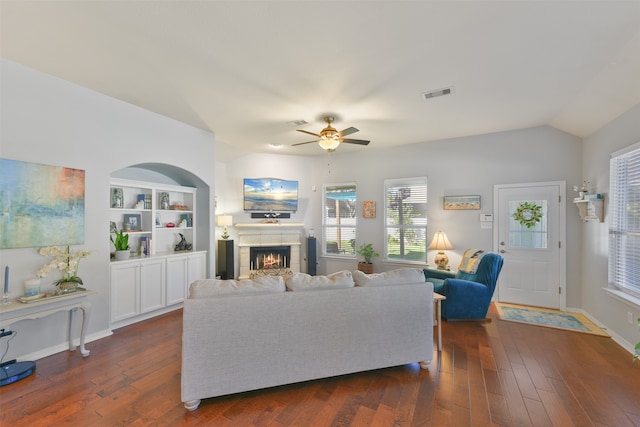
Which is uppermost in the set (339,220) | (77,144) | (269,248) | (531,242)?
(77,144)

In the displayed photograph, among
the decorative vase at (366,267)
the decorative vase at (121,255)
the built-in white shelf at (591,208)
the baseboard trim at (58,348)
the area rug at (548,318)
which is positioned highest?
the built-in white shelf at (591,208)

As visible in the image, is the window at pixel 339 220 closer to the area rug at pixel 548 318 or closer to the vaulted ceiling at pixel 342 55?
the vaulted ceiling at pixel 342 55

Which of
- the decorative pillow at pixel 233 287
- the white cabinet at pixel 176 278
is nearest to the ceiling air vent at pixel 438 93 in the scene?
the decorative pillow at pixel 233 287

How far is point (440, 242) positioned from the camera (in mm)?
4781

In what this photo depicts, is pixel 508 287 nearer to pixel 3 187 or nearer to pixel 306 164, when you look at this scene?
pixel 306 164

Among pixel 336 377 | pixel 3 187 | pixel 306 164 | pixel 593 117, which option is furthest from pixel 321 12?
pixel 306 164

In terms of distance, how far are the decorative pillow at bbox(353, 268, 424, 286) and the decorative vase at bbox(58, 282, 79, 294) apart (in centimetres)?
290

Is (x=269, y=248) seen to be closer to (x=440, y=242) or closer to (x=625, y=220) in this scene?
(x=440, y=242)

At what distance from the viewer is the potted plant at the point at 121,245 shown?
3.52 m

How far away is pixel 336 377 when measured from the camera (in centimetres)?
245

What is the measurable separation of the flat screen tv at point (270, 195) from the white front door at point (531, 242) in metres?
4.01

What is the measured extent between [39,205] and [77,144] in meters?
0.76

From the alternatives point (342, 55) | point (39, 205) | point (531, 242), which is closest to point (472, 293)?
point (531, 242)

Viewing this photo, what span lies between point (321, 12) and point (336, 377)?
9.67ft
